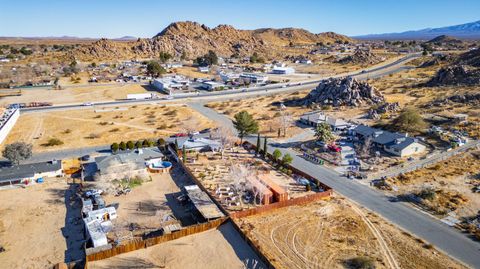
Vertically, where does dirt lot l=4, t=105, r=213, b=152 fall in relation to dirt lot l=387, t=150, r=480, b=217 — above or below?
above

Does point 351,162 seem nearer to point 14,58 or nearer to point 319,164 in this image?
point 319,164

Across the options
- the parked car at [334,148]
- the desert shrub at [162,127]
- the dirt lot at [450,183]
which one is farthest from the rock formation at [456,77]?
the desert shrub at [162,127]

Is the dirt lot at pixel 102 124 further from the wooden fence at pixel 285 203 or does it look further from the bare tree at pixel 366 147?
the wooden fence at pixel 285 203

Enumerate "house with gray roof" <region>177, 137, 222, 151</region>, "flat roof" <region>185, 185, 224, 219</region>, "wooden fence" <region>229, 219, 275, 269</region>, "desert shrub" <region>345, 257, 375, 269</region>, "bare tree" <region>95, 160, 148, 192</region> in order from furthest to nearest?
"house with gray roof" <region>177, 137, 222, 151</region>, "bare tree" <region>95, 160, 148, 192</region>, "flat roof" <region>185, 185, 224, 219</region>, "desert shrub" <region>345, 257, 375, 269</region>, "wooden fence" <region>229, 219, 275, 269</region>

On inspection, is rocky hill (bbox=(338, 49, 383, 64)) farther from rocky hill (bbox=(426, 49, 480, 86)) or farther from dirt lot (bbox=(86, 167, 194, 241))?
dirt lot (bbox=(86, 167, 194, 241))

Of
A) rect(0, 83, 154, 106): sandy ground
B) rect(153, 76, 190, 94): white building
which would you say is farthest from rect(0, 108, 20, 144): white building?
rect(153, 76, 190, 94): white building
